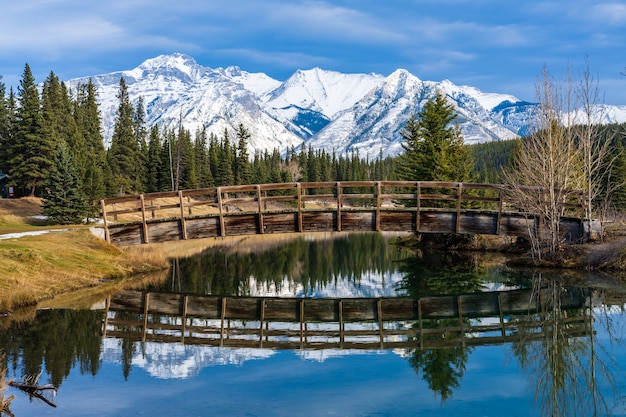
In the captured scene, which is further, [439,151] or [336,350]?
[439,151]

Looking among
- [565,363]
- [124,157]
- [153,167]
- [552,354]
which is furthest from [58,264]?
[153,167]

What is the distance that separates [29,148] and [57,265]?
174ft

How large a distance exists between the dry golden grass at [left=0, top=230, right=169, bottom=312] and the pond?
2311 millimetres

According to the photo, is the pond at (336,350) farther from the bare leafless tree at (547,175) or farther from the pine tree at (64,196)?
the pine tree at (64,196)

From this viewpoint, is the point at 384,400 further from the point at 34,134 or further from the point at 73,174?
the point at 34,134

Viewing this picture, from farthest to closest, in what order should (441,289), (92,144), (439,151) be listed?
(92,144) → (439,151) → (441,289)

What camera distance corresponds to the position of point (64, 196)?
6103cm

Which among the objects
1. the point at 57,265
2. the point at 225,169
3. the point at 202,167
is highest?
the point at 202,167

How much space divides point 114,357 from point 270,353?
4.39 meters

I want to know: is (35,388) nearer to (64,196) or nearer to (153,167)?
(64,196)

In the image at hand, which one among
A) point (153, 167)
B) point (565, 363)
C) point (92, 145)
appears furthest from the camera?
point (153, 167)

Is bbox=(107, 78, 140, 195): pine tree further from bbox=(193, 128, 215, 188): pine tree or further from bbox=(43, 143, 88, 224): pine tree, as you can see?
bbox=(43, 143, 88, 224): pine tree

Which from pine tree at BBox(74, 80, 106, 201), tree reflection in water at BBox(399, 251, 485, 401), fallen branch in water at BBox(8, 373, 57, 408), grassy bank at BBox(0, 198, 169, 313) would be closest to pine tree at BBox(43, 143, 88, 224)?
pine tree at BBox(74, 80, 106, 201)

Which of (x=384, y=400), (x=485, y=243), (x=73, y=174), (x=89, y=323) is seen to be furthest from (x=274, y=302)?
(x=73, y=174)
